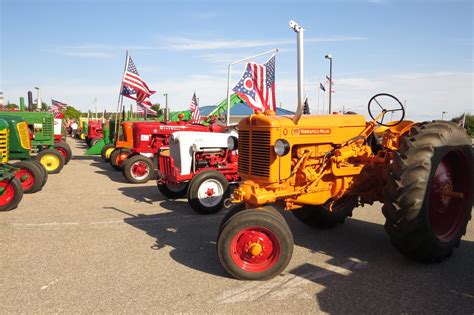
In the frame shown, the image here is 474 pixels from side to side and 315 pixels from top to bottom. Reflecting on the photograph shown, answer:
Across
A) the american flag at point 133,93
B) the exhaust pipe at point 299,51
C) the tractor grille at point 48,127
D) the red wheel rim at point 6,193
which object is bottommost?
the red wheel rim at point 6,193

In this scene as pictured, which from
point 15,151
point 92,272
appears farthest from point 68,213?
point 15,151

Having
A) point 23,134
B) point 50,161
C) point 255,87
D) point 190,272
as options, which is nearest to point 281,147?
point 190,272

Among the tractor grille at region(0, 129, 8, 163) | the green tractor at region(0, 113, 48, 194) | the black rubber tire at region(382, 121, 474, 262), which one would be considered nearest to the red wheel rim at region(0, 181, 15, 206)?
the green tractor at region(0, 113, 48, 194)

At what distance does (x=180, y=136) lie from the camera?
7.09 metres

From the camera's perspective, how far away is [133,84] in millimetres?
13031

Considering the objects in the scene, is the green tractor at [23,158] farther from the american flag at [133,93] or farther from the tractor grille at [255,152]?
the tractor grille at [255,152]

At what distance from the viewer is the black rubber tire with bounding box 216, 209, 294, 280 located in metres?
3.54

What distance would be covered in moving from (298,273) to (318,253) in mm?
650

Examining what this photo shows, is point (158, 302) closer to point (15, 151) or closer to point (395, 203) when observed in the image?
point (395, 203)

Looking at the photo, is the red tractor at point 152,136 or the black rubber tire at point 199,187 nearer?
the black rubber tire at point 199,187

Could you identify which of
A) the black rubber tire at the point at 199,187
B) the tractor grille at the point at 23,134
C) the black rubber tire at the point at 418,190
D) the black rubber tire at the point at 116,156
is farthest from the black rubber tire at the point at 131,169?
the black rubber tire at the point at 418,190

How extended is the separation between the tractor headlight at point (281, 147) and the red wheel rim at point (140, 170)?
6.42 m

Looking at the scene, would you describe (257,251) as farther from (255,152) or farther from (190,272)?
(255,152)

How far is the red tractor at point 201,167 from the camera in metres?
6.26
